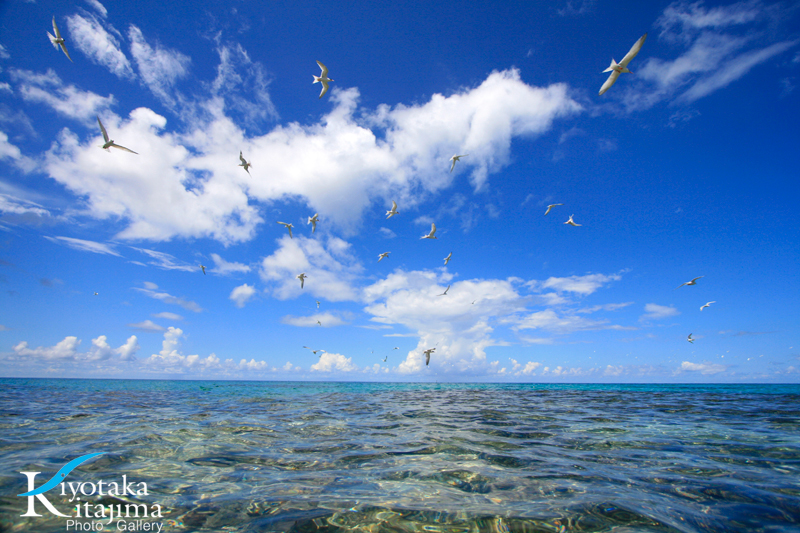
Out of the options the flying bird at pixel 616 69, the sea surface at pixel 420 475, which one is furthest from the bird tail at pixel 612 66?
the sea surface at pixel 420 475

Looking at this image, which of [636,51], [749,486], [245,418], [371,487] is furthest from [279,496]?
[636,51]

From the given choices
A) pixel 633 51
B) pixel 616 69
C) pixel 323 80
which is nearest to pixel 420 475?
pixel 633 51

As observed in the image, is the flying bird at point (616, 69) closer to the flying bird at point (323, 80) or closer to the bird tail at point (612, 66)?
the bird tail at point (612, 66)

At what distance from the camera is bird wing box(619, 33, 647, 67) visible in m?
11.7

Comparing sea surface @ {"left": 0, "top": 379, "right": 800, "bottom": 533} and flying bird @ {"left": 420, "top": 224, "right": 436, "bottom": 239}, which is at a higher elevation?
flying bird @ {"left": 420, "top": 224, "right": 436, "bottom": 239}

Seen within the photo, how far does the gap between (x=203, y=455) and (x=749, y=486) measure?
11346mm

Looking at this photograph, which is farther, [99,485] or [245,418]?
[245,418]

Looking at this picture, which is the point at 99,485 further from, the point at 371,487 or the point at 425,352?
the point at 425,352

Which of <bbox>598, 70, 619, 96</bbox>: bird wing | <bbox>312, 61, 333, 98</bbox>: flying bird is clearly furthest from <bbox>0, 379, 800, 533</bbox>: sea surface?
<bbox>312, 61, 333, 98</bbox>: flying bird

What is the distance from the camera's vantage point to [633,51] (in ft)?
41.7

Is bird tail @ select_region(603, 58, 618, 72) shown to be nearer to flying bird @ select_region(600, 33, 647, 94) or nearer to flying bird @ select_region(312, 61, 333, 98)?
flying bird @ select_region(600, 33, 647, 94)

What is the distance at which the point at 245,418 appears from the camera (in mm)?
14047

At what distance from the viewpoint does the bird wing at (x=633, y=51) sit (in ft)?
38.4

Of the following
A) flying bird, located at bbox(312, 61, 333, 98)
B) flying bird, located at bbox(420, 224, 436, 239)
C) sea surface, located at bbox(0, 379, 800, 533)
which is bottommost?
sea surface, located at bbox(0, 379, 800, 533)
